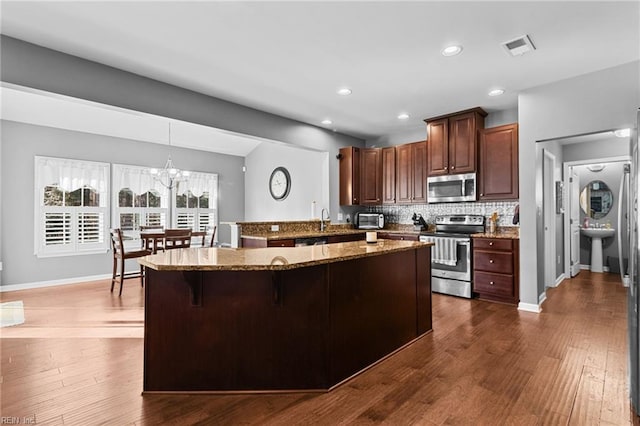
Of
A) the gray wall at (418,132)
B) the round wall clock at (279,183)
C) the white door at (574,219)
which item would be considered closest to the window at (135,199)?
the round wall clock at (279,183)

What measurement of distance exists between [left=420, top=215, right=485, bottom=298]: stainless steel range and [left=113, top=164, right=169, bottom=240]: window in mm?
5307

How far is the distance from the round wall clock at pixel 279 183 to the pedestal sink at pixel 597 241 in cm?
593

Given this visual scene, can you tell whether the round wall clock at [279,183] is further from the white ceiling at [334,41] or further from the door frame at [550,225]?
the door frame at [550,225]

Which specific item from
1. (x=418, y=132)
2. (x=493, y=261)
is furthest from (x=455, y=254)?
(x=418, y=132)

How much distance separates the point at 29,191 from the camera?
524 centimetres

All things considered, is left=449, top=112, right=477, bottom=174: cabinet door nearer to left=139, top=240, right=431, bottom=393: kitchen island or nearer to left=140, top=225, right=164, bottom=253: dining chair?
left=139, top=240, right=431, bottom=393: kitchen island

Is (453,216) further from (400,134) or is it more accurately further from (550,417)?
(550,417)

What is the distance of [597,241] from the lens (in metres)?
6.11

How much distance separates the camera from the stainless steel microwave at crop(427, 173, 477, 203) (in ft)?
15.2

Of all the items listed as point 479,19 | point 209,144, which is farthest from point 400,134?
point 209,144

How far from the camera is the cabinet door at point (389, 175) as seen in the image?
223 inches

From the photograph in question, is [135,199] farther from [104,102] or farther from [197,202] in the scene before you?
[104,102]

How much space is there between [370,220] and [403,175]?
0.99m

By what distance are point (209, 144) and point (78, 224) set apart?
9.82 feet
